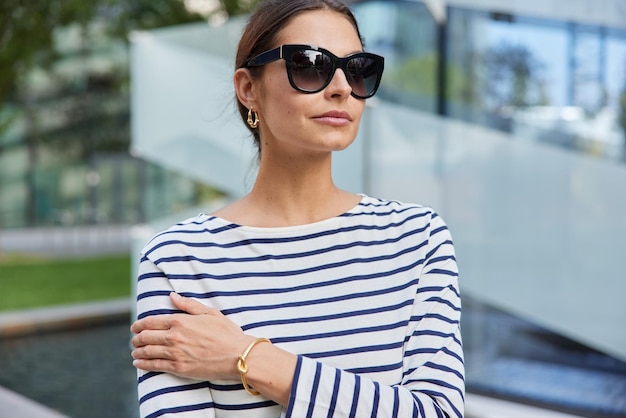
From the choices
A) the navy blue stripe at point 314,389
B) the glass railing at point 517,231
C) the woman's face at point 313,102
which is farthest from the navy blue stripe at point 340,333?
the glass railing at point 517,231

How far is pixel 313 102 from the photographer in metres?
1.56

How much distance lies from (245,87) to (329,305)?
19.8 inches

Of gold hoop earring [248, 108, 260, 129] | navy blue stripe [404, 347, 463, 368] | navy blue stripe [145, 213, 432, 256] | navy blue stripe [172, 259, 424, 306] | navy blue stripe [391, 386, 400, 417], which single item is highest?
gold hoop earring [248, 108, 260, 129]

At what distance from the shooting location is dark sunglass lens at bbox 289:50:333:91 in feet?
5.08

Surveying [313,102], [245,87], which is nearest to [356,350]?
[313,102]

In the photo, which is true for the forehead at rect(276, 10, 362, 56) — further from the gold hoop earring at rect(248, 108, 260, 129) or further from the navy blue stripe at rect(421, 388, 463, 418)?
the navy blue stripe at rect(421, 388, 463, 418)

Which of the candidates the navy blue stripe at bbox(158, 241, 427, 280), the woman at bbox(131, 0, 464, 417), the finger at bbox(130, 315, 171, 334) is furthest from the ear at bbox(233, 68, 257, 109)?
the finger at bbox(130, 315, 171, 334)

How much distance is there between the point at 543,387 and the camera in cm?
588

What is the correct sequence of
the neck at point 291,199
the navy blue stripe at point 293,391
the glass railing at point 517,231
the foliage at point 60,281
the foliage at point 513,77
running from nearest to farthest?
the navy blue stripe at point 293,391 → the neck at point 291,199 → the glass railing at point 517,231 → the foliage at point 513,77 → the foliage at point 60,281

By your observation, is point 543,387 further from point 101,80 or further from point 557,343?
point 101,80

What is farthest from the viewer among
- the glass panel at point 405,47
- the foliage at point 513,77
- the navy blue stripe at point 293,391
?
the glass panel at point 405,47

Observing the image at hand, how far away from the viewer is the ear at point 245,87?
171 cm

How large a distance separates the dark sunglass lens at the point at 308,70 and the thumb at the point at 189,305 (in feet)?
1.48

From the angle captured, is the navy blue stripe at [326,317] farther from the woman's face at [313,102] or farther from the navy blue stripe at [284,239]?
the woman's face at [313,102]
